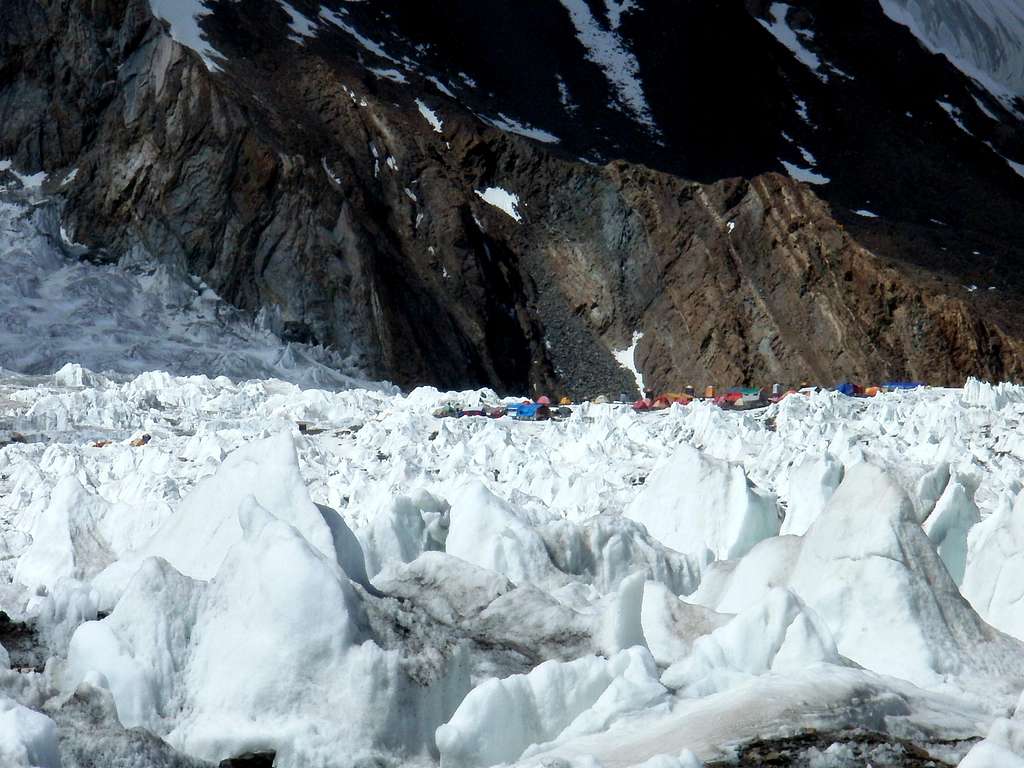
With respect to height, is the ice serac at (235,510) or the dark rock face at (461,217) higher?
the ice serac at (235,510)

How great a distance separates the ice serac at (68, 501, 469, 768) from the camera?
13.1 m

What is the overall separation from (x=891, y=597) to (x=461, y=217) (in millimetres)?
57957

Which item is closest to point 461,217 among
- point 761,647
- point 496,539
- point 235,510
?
point 496,539

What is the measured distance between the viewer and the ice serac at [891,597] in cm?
1516

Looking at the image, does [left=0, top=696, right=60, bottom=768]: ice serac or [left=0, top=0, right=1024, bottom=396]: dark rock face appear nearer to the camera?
[left=0, top=696, right=60, bottom=768]: ice serac

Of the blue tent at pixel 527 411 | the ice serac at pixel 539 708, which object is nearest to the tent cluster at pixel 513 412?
the blue tent at pixel 527 411

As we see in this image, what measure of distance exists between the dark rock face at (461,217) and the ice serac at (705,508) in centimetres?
3929

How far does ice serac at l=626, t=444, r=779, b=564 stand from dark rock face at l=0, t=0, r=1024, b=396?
1547 inches

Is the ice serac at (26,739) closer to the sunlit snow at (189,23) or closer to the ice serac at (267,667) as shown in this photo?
the ice serac at (267,667)

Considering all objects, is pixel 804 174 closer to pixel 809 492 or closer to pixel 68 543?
pixel 809 492

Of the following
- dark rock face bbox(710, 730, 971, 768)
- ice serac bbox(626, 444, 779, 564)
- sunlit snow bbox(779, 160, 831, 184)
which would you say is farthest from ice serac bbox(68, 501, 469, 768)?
sunlit snow bbox(779, 160, 831, 184)

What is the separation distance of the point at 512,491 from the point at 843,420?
12.3 metres

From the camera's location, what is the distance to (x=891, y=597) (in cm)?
1580

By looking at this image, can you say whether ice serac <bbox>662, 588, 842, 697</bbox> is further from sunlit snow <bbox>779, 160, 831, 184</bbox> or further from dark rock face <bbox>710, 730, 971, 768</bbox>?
sunlit snow <bbox>779, 160, 831, 184</bbox>
